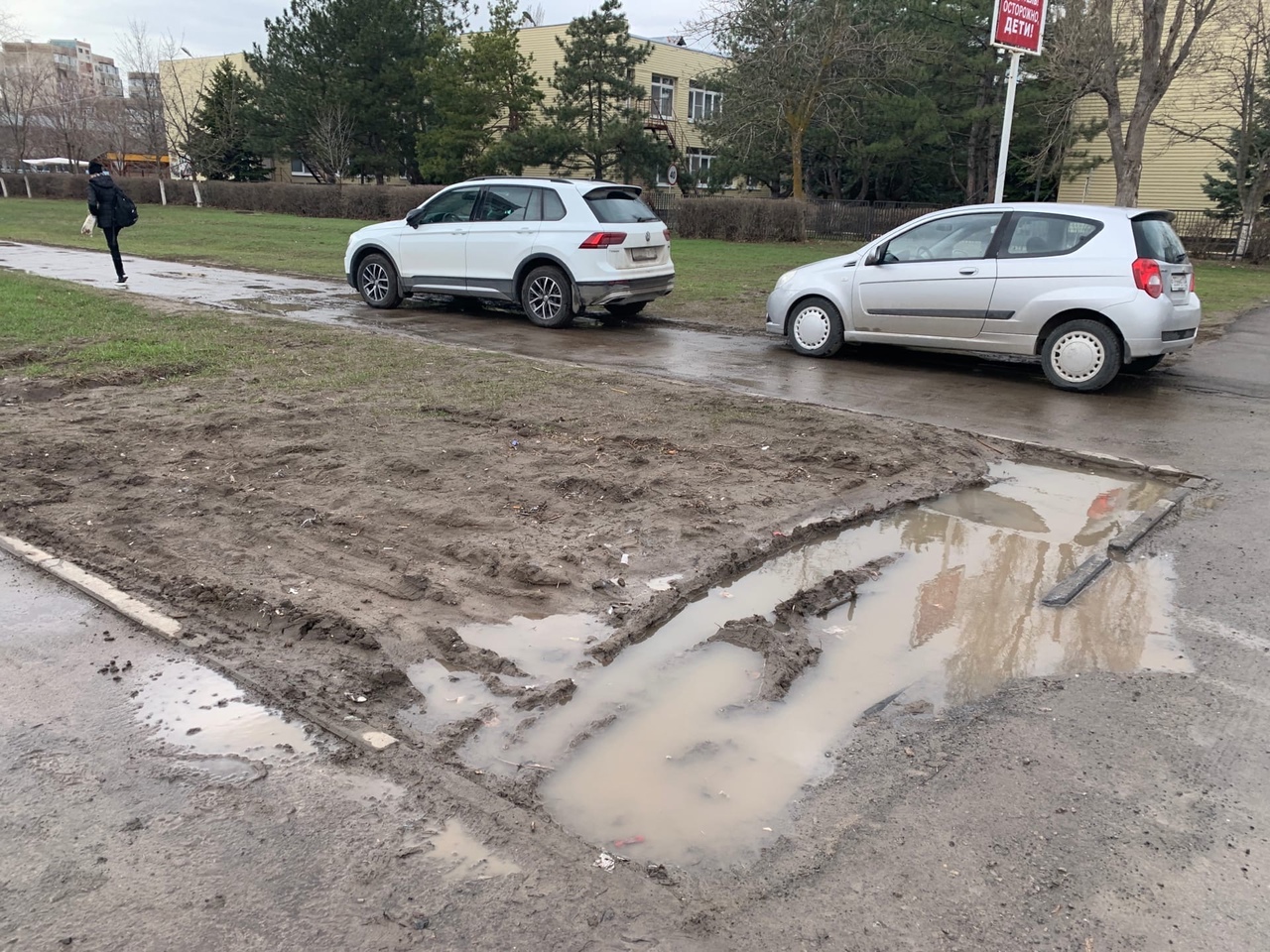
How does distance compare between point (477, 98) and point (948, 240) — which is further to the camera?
point (477, 98)

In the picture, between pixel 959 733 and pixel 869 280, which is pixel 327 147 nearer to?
pixel 869 280

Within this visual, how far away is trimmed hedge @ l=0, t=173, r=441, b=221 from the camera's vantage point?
Result: 37.7 metres

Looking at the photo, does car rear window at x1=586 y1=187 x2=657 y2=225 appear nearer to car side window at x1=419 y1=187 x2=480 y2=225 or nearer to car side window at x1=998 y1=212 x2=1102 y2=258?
car side window at x1=419 y1=187 x2=480 y2=225

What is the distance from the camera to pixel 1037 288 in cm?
900

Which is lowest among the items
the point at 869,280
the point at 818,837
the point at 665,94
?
the point at 818,837

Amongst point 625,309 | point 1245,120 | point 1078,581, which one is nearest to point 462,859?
point 1078,581

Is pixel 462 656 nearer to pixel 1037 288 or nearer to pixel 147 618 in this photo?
pixel 147 618

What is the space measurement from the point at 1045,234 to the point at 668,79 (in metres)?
52.1

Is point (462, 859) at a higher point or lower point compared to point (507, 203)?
lower

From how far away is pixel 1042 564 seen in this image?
498 centimetres

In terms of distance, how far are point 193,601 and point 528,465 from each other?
2359mm

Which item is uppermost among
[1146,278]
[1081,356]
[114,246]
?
[1146,278]

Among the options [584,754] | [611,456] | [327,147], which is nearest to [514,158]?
[327,147]

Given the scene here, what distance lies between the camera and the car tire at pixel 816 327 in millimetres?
10539
